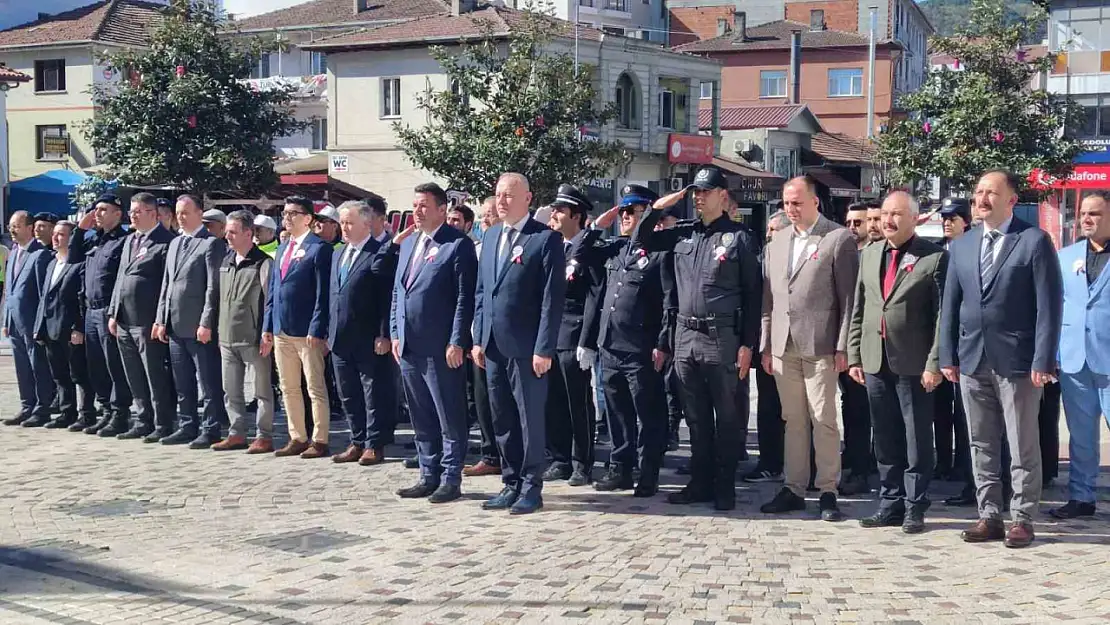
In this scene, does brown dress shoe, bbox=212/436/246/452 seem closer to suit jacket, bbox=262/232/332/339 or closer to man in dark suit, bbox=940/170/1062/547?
suit jacket, bbox=262/232/332/339

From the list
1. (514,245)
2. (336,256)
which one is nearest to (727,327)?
(514,245)

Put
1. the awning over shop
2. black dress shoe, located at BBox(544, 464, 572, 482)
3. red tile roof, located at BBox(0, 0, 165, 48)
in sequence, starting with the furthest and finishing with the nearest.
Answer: the awning over shop
red tile roof, located at BBox(0, 0, 165, 48)
black dress shoe, located at BBox(544, 464, 572, 482)

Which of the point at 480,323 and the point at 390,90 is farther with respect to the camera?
the point at 390,90

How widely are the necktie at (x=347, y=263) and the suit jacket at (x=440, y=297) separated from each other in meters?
1.33

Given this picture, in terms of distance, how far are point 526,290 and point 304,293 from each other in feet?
9.07

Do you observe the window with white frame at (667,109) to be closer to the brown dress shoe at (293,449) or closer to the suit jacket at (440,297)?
the brown dress shoe at (293,449)

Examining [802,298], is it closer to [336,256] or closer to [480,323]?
[480,323]

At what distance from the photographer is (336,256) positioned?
34.9 ft

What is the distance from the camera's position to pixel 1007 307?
7.52m

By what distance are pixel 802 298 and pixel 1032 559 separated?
2088mm

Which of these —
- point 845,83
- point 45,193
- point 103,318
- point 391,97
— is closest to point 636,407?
point 103,318

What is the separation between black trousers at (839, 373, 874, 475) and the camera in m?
9.56

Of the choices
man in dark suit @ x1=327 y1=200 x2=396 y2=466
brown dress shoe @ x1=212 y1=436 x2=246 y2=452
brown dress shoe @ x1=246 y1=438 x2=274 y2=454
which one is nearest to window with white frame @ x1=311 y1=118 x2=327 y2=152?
brown dress shoe @ x1=212 y1=436 x2=246 y2=452

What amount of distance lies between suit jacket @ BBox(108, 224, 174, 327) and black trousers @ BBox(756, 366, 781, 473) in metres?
5.33
